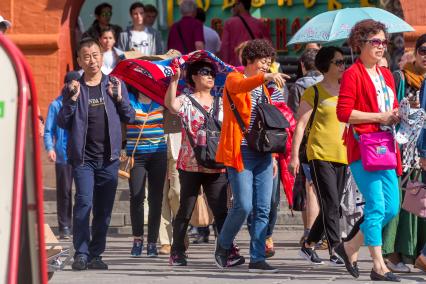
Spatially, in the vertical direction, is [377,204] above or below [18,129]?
below

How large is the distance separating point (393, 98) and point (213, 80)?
220 centimetres

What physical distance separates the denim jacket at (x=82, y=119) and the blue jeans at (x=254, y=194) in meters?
1.12

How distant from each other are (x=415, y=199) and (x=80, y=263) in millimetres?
2825

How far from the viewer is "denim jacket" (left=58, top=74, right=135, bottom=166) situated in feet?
38.9

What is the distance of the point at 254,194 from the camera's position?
11477 millimetres

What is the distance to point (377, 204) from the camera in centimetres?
1026

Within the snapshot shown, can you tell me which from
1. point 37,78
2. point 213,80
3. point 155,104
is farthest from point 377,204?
point 37,78

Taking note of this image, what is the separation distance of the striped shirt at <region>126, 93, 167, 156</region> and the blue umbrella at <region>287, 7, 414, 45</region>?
1.73 metres

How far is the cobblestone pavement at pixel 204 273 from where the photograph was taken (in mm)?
10844

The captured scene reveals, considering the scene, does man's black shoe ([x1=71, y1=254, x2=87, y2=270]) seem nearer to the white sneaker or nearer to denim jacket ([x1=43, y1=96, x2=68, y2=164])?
the white sneaker

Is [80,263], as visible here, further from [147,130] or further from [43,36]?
[43,36]

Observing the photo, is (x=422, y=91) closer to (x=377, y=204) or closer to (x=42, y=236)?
(x=377, y=204)

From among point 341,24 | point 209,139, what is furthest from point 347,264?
point 341,24

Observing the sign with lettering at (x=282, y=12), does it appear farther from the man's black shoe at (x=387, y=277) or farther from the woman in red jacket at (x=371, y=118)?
the man's black shoe at (x=387, y=277)
